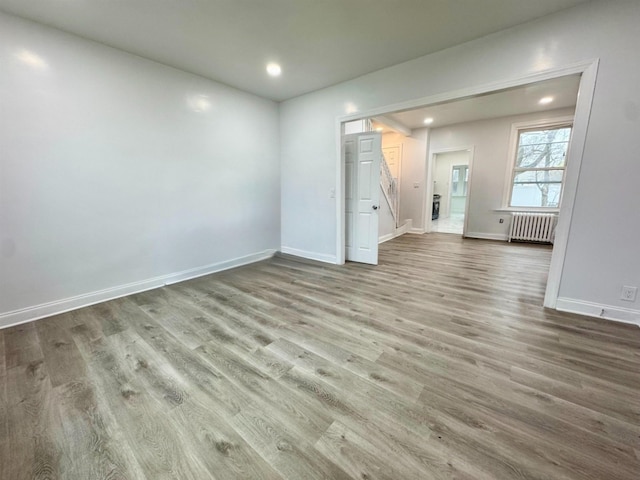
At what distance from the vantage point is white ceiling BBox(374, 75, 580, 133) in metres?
4.47

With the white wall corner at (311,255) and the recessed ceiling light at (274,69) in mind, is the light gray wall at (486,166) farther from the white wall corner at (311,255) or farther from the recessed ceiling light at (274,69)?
the recessed ceiling light at (274,69)

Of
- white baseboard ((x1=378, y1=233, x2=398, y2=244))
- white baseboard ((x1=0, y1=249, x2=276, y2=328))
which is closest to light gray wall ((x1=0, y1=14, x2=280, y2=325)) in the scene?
white baseboard ((x1=0, y1=249, x2=276, y2=328))

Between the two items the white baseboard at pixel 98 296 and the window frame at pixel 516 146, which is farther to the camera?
the window frame at pixel 516 146

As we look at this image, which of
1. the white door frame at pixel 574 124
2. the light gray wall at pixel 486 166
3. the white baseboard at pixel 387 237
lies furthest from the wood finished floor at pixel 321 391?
the light gray wall at pixel 486 166

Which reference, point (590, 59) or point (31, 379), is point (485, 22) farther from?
point (31, 379)

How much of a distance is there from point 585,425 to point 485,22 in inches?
129

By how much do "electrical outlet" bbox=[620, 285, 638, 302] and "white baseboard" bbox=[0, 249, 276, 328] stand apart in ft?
15.4

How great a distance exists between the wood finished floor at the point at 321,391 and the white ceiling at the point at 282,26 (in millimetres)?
2821

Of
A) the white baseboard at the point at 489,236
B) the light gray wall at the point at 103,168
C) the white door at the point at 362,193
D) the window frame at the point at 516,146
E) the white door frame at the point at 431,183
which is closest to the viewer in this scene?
the light gray wall at the point at 103,168

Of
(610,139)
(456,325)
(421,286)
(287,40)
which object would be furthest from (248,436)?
(610,139)

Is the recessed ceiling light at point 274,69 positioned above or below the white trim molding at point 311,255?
above

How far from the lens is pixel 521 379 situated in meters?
1.75

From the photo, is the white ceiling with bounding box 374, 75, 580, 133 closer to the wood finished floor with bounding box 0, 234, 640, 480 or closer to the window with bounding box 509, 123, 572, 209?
the window with bounding box 509, 123, 572, 209

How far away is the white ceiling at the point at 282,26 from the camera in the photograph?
2.25 meters
